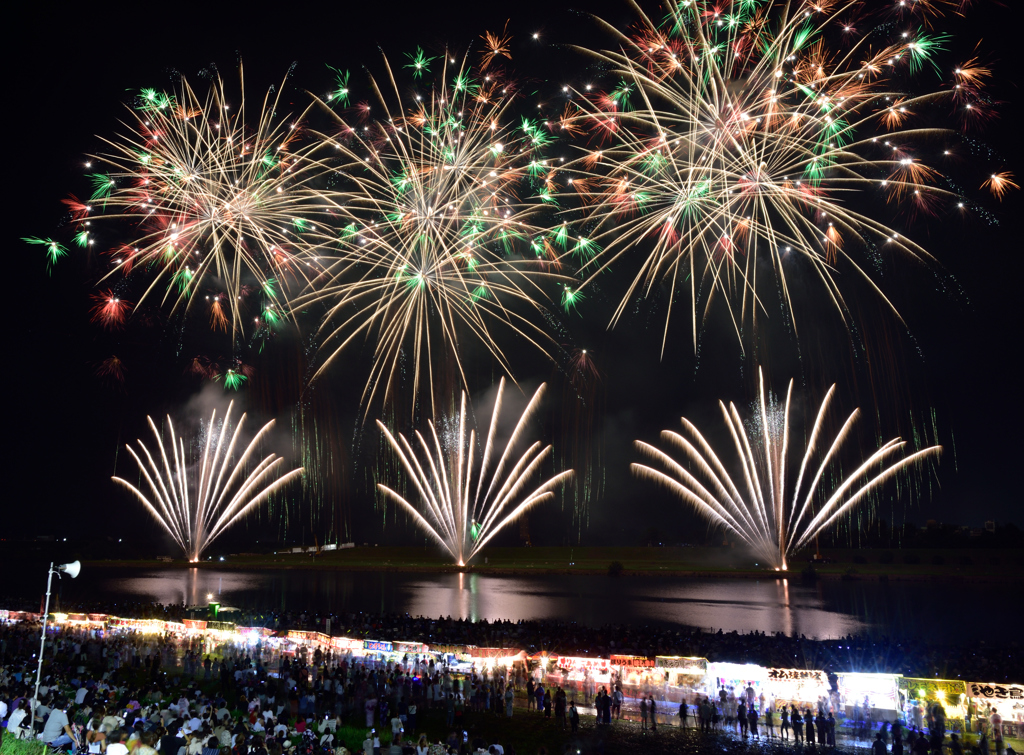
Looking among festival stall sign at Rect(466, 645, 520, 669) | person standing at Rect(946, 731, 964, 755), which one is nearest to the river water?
festival stall sign at Rect(466, 645, 520, 669)

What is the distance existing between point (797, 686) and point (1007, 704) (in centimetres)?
470

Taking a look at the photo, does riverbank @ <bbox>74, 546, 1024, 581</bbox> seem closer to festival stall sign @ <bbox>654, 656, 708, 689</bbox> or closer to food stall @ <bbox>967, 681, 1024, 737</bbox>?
festival stall sign @ <bbox>654, 656, 708, 689</bbox>

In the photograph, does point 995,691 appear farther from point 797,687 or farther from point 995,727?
point 797,687

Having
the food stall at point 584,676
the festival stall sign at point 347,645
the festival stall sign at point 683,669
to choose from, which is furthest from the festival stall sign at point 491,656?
the festival stall sign at point 347,645

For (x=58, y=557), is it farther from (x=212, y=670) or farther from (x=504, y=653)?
(x=504, y=653)

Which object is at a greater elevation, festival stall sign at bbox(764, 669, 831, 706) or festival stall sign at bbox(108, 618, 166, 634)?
festival stall sign at bbox(764, 669, 831, 706)

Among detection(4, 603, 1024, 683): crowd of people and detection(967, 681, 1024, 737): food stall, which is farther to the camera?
detection(4, 603, 1024, 683): crowd of people

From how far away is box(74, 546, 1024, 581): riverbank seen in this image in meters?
69.8

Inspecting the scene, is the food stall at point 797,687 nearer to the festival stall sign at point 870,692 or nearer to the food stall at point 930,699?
the festival stall sign at point 870,692

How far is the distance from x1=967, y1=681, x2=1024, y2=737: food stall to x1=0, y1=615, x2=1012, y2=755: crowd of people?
28 cm

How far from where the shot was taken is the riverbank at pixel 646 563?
6981 centimetres

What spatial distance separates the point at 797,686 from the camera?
58.1 feet

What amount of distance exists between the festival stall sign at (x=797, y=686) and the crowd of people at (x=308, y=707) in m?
0.30

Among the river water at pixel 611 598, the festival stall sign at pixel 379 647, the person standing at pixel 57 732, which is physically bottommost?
the river water at pixel 611 598
